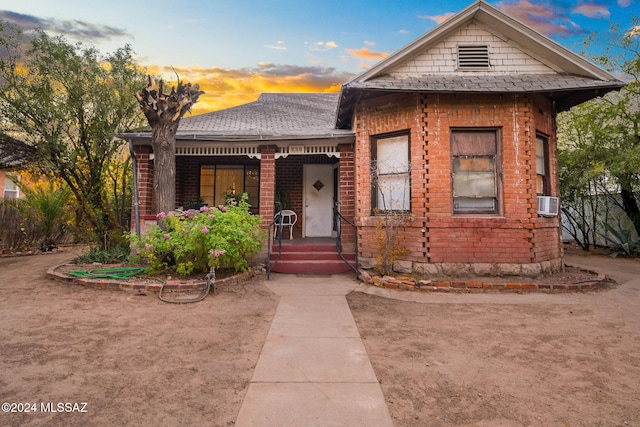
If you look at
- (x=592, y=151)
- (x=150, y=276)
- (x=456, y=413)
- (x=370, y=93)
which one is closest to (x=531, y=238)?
(x=370, y=93)

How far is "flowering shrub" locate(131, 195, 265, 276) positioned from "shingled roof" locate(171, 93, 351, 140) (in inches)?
99.7

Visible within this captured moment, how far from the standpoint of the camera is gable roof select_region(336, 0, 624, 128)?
6652 millimetres

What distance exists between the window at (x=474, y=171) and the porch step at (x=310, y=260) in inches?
110

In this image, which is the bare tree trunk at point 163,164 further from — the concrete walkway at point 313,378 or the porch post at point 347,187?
the concrete walkway at point 313,378

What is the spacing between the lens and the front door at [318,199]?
10477 mm

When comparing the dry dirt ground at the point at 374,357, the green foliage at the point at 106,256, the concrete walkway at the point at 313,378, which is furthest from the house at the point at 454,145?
the concrete walkway at the point at 313,378

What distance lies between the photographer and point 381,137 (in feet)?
24.3

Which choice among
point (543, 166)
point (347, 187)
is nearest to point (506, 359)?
point (347, 187)

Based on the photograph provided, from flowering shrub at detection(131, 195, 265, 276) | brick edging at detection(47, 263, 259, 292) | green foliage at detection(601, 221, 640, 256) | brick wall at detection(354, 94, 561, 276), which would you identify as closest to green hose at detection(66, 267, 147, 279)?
brick edging at detection(47, 263, 259, 292)

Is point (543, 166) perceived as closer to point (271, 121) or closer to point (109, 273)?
point (271, 121)

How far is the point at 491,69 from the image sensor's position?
738cm

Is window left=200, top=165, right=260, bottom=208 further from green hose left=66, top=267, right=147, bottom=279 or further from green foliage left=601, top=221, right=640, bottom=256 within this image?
green foliage left=601, top=221, right=640, bottom=256

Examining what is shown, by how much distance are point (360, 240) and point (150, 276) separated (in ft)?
14.6

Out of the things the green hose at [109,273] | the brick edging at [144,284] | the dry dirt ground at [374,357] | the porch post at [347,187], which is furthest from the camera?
the porch post at [347,187]
